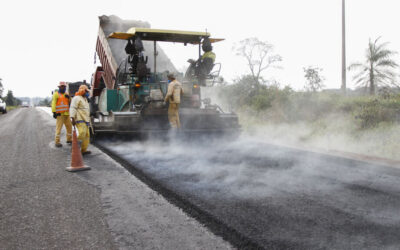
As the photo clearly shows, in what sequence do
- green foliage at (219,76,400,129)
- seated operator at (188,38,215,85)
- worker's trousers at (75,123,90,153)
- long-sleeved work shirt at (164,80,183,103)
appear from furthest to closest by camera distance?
green foliage at (219,76,400,129) < seated operator at (188,38,215,85) < long-sleeved work shirt at (164,80,183,103) < worker's trousers at (75,123,90,153)

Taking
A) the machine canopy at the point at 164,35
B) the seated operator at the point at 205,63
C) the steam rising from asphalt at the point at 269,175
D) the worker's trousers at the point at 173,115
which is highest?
the machine canopy at the point at 164,35

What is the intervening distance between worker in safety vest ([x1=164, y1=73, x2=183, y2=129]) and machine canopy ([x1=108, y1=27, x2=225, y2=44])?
113 centimetres

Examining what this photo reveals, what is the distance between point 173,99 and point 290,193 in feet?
13.9

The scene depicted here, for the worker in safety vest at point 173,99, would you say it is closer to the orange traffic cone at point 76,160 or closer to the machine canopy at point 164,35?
the machine canopy at point 164,35

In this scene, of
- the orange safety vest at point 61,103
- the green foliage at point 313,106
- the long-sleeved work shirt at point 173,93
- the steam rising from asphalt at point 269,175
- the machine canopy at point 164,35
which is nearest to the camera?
the steam rising from asphalt at point 269,175

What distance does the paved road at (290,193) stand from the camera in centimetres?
274

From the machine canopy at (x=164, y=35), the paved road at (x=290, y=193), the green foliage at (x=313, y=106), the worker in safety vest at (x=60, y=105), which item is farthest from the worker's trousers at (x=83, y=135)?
the green foliage at (x=313, y=106)

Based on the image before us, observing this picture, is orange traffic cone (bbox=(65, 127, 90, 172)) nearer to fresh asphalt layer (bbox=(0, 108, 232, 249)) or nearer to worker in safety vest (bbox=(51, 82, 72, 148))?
fresh asphalt layer (bbox=(0, 108, 232, 249))

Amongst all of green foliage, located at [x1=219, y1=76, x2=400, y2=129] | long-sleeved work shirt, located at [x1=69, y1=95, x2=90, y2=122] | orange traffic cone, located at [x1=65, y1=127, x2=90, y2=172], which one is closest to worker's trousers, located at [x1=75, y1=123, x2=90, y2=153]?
long-sleeved work shirt, located at [x1=69, y1=95, x2=90, y2=122]

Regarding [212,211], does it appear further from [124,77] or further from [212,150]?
[124,77]

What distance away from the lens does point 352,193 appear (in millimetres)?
3881

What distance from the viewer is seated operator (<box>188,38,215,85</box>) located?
27.8 feet

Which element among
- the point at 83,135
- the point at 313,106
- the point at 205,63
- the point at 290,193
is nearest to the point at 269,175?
the point at 290,193

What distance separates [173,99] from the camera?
7.62m
